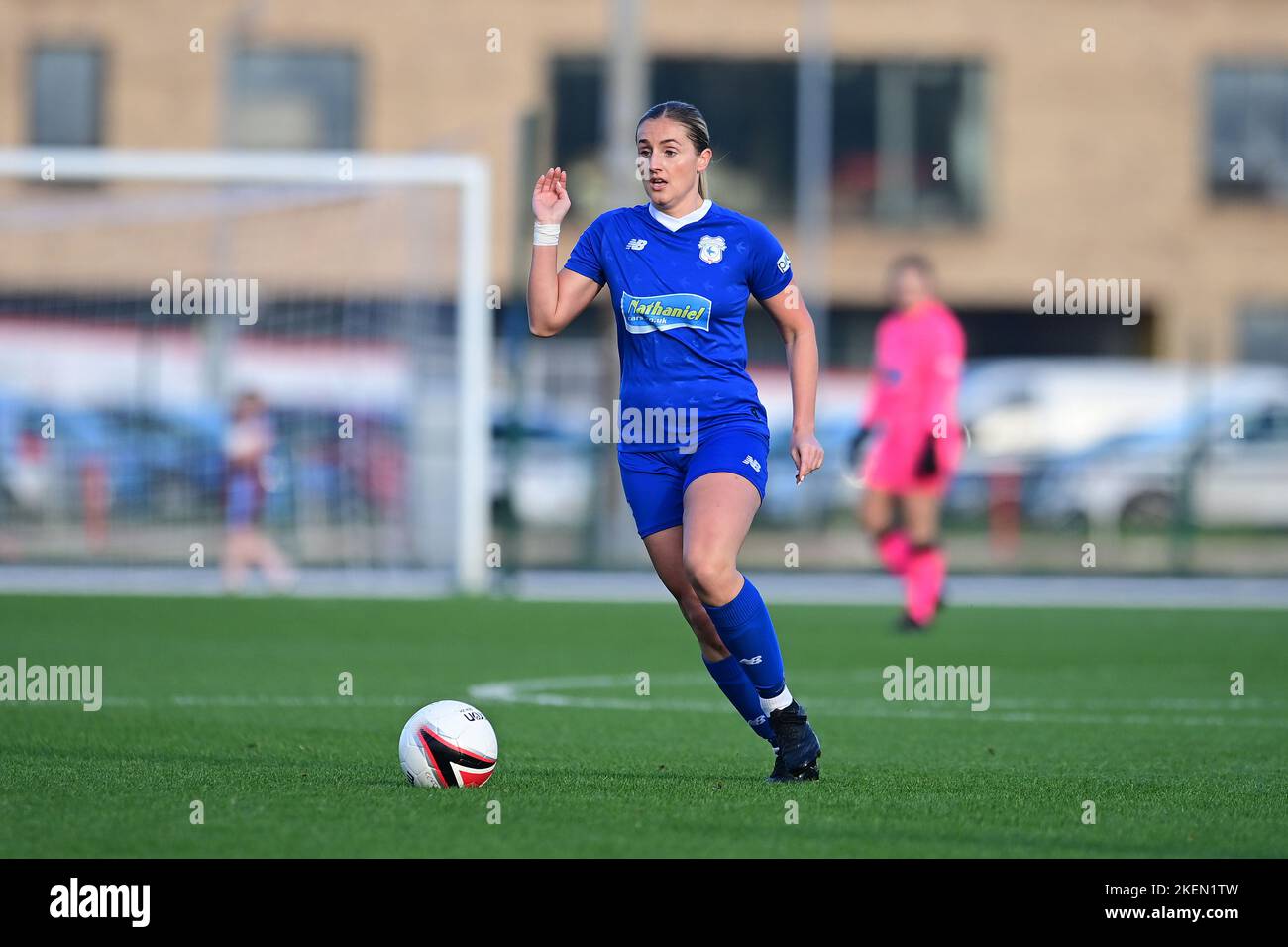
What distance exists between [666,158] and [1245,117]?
32.9m

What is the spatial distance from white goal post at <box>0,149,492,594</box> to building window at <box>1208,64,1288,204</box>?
22738mm

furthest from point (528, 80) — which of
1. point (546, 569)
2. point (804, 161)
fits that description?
point (546, 569)

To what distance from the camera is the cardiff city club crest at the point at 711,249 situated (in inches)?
255

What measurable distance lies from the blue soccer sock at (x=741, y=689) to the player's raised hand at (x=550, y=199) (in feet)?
5.10

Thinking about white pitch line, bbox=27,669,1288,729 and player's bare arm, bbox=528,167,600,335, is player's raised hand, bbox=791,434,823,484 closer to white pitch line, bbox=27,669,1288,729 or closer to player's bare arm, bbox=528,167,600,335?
player's bare arm, bbox=528,167,600,335

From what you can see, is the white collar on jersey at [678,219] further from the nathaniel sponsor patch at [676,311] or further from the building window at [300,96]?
the building window at [300,96]

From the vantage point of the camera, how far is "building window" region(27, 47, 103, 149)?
35438 millimetres

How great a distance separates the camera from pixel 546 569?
68.6ft

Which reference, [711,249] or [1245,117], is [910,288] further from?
[1245,117]

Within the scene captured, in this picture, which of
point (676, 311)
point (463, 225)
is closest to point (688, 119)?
point (676, 311)

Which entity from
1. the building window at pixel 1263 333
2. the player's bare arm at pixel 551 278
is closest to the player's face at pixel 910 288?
the player's bare arm at pixel 551 278

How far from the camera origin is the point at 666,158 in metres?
6.44
